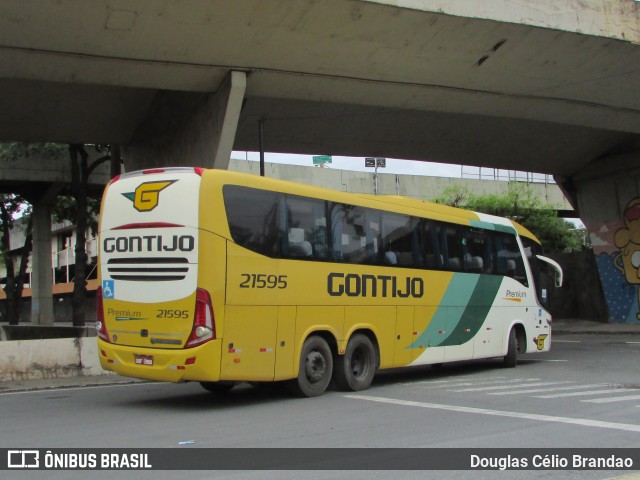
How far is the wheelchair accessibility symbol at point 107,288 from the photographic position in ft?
33.6

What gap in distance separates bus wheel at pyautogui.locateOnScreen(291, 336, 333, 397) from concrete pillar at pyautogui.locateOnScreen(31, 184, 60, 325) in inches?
1023

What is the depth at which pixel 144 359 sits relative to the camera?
971cm

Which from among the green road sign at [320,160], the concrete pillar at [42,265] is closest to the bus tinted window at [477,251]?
the concrete pillar at [42,265]

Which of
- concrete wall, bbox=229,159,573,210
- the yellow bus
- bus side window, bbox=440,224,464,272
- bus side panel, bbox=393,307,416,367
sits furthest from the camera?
concrete wall, bbox=229,159,573,210

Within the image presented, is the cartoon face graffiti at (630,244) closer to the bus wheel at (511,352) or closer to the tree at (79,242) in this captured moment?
the bus wheel at (511,352)

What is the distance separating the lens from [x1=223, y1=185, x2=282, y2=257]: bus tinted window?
991 centimetres

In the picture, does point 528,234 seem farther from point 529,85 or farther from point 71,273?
point 71,273

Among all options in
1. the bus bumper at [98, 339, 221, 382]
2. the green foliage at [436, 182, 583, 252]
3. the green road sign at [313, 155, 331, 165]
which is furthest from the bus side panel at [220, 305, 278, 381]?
the green road sign at [313, 155, 331, 165]

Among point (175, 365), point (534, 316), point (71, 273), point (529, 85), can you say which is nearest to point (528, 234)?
point (534, 316)

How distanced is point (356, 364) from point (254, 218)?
3460mm

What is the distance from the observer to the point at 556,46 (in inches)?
631

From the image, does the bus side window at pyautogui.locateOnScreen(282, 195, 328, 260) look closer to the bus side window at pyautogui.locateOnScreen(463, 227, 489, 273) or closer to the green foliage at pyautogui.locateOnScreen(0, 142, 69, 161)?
the bus side window at pyautogui.locateOnScreen(463, 227, 489, 273)

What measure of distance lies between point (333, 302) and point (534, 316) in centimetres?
703

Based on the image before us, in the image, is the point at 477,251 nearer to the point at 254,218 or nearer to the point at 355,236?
the point at 355,236
